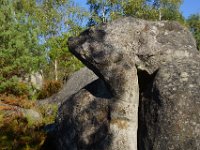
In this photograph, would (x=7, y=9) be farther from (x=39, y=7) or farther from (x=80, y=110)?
(x=39, y=7)

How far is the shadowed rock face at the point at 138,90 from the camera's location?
22.4 ft

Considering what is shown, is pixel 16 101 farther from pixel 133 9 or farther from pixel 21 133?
pixel 133 9

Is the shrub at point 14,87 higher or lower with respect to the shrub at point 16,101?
higher

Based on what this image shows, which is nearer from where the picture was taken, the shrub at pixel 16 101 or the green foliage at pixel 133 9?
the shrub at pixel 16 101

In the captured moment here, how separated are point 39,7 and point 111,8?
7.78m

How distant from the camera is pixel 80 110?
7.91 m

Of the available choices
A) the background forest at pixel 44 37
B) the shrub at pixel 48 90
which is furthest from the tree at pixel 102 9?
the shrub at pixel 48 90

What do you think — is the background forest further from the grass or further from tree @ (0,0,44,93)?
the grass

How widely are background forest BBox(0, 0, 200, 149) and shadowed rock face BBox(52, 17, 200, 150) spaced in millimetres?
9817

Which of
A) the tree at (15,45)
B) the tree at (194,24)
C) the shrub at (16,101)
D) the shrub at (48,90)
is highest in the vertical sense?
the tree at (194,24)

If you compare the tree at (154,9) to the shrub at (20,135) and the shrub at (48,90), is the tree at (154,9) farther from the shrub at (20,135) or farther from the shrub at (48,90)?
the shrub at (20,135)

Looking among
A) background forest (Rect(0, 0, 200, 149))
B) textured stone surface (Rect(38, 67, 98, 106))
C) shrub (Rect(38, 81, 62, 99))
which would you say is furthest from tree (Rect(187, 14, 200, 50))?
textured stone surface (Rect(38, 67, 98, 106))

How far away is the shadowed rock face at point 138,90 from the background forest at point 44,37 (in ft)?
32.2

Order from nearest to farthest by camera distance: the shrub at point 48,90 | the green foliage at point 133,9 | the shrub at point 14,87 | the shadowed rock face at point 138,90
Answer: the shadowed rock face at point 138,90 < the shrub at point 14,87 < the shrub at point 48,90 < the green foliage at point 133,9
